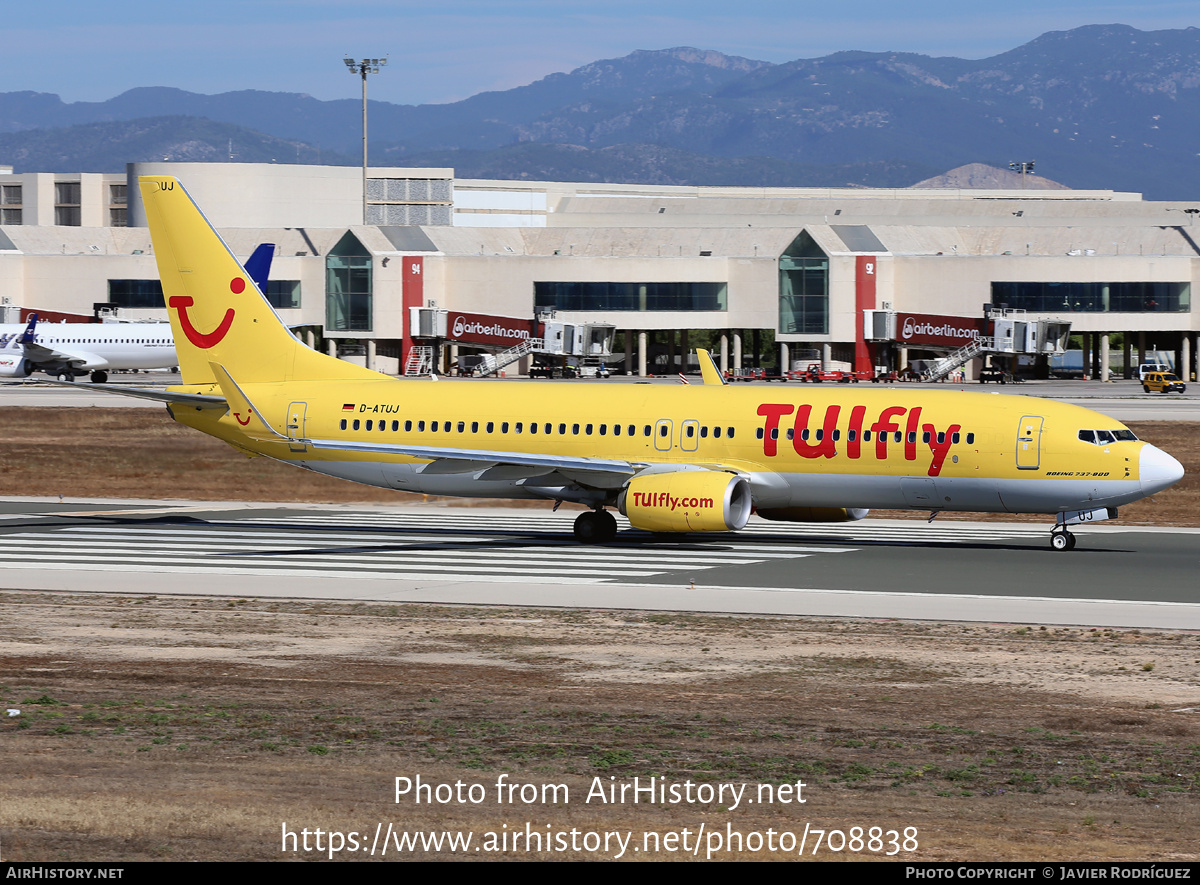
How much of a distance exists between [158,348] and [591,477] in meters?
86.2

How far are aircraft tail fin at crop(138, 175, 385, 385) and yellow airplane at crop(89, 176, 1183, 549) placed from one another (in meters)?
0.04

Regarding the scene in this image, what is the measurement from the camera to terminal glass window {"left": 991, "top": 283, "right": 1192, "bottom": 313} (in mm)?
135375

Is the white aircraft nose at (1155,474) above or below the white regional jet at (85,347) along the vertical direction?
below

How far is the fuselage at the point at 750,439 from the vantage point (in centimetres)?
3706

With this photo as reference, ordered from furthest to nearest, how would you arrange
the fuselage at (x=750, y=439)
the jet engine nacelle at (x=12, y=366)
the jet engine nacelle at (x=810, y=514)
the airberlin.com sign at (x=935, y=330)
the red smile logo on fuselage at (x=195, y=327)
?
the airberlin.com sign at (x=935, y=330) → the jet engine nacelle at (x=12, y=366) → the red smile logo on fuselage at (x=195, y=327) → the jet engine nacelle at (x=810, y=514) → the fuselage at (x=750, y=439)

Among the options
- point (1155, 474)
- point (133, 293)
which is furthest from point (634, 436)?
point (133, 293)

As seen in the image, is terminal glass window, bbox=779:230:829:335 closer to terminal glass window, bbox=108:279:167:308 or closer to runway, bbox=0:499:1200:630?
terminal glass window, bbox=108:279:167:308

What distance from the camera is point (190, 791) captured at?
1487cm

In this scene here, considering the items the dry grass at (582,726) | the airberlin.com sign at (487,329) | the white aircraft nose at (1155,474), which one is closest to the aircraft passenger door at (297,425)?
the dry grass at (582,726)

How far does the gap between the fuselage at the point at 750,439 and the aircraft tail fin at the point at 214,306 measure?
2.35 feet

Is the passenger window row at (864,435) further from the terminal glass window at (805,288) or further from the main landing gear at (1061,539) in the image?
the terminal glass window at (805,288)
